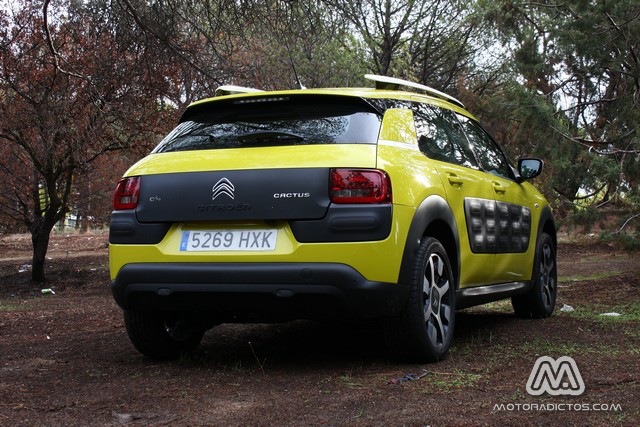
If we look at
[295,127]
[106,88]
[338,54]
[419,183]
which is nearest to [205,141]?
[295,127]

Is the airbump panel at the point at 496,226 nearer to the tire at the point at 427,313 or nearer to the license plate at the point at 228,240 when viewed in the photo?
the tire at the point at 427,313

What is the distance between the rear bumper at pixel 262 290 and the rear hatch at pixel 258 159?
29 cm

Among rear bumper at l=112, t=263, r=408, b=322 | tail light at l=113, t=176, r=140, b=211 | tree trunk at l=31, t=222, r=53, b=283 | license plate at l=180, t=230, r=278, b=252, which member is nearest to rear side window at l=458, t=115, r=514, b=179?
rear bumper at l=112, t=263, r=408, b=322

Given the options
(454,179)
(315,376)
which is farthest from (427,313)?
(454,179)

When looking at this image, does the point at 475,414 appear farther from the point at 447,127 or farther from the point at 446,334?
the point at 447,127

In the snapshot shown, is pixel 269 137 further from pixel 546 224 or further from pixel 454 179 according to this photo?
pixel 546 224

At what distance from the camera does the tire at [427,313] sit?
4633 mm

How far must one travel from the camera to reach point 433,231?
5129mm

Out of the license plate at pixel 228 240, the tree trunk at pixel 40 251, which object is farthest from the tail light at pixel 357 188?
the tree trunk at pixel 40 251

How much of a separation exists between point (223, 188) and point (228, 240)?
0.97ft

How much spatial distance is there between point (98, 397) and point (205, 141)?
1679mm

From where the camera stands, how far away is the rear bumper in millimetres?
4352

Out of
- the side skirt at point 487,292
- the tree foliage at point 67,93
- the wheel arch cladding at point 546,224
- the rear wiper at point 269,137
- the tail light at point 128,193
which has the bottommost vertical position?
the side skirt at point 487,292

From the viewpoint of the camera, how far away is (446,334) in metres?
5.08
